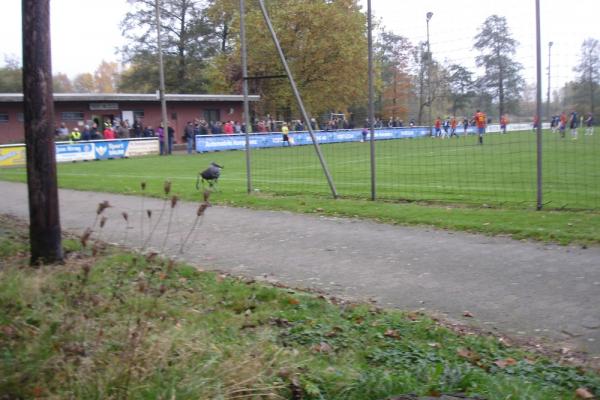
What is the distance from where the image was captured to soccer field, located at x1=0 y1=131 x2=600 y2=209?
42.4 feet

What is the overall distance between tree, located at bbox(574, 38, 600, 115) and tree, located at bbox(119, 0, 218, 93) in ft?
187

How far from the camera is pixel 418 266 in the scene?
283 inches

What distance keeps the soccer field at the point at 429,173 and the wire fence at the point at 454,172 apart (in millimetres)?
23

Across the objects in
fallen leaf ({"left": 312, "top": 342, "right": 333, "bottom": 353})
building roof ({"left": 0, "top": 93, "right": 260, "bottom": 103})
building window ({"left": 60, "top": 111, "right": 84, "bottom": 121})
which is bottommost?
fallen leaf ({"left": 312, "top": 342, "right": 333, "bottom": 353})

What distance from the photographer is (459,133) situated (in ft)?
41.7

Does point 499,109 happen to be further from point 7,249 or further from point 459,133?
point 7,249

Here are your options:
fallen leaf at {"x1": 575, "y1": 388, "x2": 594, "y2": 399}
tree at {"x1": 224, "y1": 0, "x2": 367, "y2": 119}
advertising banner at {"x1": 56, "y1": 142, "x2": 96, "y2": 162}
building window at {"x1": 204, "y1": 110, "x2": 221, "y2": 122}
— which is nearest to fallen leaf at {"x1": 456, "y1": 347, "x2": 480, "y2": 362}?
fallen leaf at {"x1": 575, "y1": 388, "x2": 594, "y2": 399}

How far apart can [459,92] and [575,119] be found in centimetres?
216

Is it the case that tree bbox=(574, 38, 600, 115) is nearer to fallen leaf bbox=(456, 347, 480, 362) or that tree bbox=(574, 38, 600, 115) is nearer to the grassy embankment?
the grassy embankment

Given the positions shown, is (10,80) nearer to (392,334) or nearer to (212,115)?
(212,115)

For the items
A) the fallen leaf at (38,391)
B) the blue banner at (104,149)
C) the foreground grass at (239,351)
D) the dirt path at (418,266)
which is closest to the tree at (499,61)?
the dirt path at (418,266)

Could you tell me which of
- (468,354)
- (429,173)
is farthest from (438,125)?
(468,354)

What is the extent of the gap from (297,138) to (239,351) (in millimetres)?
19210

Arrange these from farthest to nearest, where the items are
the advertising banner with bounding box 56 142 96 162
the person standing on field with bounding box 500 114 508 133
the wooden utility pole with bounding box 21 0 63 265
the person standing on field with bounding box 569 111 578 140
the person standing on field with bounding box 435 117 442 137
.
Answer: the advertising banner with bounding box 56 142 96 162, the person standing on field with bounding box 435 117 442 137, the person standing on field with bounding box 500 114 508 133, the person standing on field with bounding box 569 111 578 140, the wooden utility pole with bounding box 21 0 63 265
